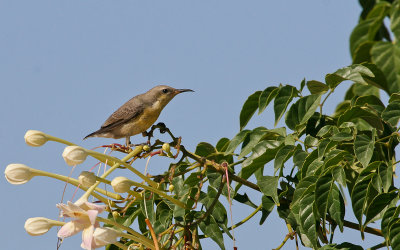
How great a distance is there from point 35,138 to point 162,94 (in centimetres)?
370

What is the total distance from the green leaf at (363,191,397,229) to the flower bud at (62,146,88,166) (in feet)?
4.88

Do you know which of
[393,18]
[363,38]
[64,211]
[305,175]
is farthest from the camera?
[363,38]

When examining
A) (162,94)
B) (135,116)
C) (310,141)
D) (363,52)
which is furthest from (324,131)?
(162,94)

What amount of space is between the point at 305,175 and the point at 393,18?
1087mm

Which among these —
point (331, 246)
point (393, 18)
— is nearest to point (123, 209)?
point (331, 246)

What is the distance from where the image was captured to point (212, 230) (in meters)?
3.60

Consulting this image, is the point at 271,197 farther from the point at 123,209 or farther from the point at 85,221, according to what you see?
the point at 85,221

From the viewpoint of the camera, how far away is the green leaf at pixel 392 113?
141 inches

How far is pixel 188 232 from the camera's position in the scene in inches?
139

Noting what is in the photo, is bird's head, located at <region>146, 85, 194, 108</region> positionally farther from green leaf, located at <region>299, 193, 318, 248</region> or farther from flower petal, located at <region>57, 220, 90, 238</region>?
flower petal, located at <region>57, 220, 90, 238</region>

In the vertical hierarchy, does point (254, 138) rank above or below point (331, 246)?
above

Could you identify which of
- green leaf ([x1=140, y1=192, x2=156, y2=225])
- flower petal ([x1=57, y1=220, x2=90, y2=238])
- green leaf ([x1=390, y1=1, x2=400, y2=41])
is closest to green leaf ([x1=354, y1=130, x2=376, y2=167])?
green leaf ([x1=390, y1=1, x2=400, y2=41])

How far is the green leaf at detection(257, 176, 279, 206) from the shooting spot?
11.7 feet

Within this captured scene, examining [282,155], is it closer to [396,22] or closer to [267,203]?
[267,203]
